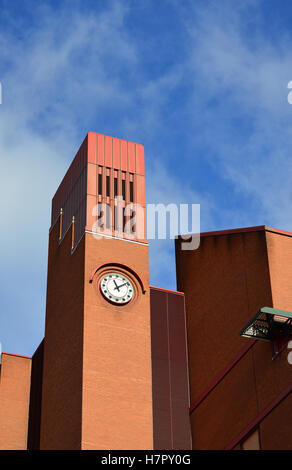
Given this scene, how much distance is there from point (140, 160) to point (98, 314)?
37.4 ft

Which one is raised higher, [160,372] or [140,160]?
[140,160]

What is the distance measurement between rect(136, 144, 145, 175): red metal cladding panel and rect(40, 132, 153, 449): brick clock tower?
7 centimetres

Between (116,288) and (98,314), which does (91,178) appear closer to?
(116,288)

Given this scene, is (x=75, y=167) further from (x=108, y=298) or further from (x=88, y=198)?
(x=108, y=298)

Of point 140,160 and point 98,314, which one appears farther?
point 140,160

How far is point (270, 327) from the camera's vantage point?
118ft

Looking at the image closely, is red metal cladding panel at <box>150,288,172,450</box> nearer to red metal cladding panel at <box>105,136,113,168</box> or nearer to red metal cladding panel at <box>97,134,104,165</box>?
red metal cladding panel at <box>105,136,113,168</box>

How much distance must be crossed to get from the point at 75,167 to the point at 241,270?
12182 mm

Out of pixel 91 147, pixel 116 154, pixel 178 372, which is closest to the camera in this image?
pixel 178 372

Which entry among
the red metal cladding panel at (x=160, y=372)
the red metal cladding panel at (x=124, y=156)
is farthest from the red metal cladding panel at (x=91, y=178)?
the red metal cladding panel at (x=160, y=372)

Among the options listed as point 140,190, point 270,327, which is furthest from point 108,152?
point 270,327

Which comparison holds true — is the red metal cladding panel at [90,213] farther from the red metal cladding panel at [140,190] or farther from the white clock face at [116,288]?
the white clock face at [116,288]

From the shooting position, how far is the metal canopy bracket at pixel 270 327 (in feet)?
117
